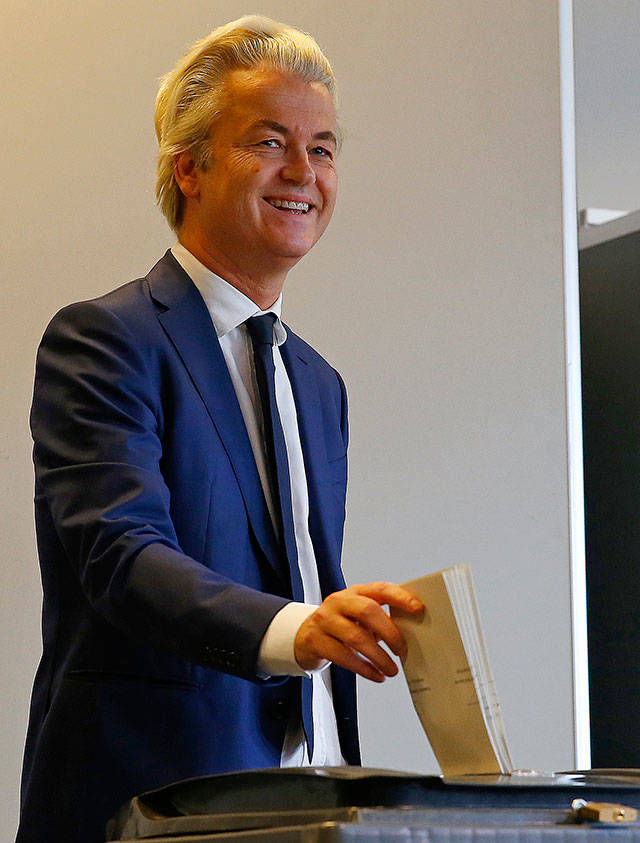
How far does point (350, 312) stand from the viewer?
2.52 metres

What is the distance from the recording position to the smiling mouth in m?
1.60

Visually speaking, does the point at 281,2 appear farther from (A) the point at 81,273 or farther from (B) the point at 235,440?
(B) the point at 235,440

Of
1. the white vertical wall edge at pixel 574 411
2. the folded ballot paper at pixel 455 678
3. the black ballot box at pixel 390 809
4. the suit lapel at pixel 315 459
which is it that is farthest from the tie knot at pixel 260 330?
the white vertical wall edge at pixel 574 411

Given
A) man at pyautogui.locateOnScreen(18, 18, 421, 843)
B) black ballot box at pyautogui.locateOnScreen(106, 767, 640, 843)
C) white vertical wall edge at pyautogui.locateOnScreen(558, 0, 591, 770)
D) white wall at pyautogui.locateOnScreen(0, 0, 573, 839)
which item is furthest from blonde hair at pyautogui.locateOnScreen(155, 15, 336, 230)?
white vertical wall edge at pyautogui.locateOnScreen(558, 0, 591, 770)

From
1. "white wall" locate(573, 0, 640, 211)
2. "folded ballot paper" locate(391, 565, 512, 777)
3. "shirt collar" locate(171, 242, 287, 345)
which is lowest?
"folded ballot paper" locate(391, 565, 512, 777)

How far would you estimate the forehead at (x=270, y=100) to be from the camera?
1.59 metres

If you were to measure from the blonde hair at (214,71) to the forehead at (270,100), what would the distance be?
0.04 feet

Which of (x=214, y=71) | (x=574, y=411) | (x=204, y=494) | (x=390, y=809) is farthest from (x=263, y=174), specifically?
(x=574, y=411)

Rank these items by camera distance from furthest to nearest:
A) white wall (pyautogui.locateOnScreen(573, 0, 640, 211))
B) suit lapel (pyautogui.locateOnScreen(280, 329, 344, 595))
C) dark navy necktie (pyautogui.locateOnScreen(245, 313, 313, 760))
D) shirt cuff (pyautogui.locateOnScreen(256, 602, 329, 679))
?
white wall (pyautogui.locateOnScreen(573, 0, 640, 211)) < suit lapel (pyautogui.locateOnScreen(280, 329, 344, 595)) < dark navy necktie (pyautogui.locateOnScreen(245, 313, 313, 760)) < shirt cuff (pyautogui.locateOnScreen(256, 602, 329, 679))

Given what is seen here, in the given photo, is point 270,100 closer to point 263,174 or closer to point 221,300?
point 263,174

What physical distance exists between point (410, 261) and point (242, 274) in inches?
40.2

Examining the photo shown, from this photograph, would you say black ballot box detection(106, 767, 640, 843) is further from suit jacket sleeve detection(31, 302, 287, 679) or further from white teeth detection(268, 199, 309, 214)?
white teeth detection(268, 199, 309, 214)

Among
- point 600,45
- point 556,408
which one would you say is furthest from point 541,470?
point 600,45

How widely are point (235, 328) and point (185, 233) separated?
0.59ft
